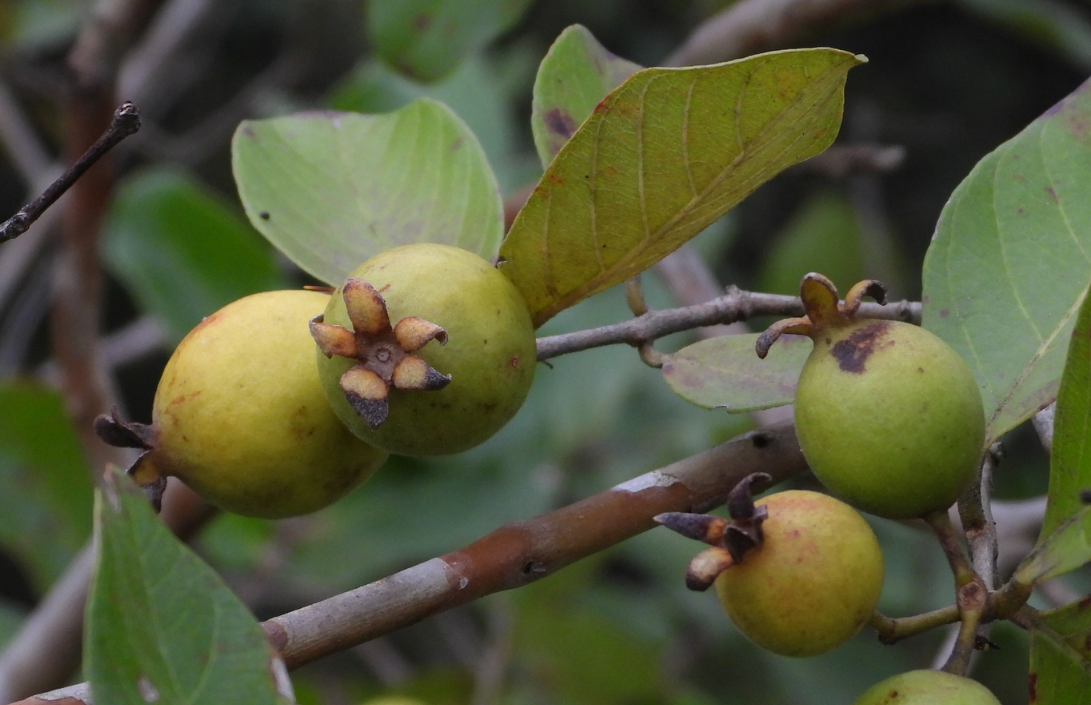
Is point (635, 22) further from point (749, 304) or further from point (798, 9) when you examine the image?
point (749, 304)

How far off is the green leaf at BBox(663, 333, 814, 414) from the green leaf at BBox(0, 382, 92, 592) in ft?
5.16

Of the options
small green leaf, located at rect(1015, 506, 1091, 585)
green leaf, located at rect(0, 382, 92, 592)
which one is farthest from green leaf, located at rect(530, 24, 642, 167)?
green leaf, located at rect(0, 382, 92, 592)

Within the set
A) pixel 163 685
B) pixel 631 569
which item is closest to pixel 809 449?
pixel 163 685

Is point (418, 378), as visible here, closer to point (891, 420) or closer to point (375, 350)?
point (375, 350)

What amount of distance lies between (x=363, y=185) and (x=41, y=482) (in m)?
1.47

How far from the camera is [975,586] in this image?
2.53 feet

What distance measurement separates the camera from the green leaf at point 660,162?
0.75m

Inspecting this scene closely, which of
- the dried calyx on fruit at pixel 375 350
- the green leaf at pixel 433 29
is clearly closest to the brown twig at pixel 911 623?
the dried calyx on fruit at pixel 375 350

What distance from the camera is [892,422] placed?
75 cm

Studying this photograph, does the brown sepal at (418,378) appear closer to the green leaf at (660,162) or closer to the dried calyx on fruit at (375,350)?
the dried calyx on fruit at (375,350)

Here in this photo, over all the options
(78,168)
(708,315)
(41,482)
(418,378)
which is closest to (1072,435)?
(708,315)

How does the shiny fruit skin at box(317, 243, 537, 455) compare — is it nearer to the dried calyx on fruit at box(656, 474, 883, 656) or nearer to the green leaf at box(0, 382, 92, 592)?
the dried calyx on fruit at box(656, 474, 883, 656)

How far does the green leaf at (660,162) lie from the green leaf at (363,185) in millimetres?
155

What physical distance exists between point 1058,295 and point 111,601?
0.76 m
